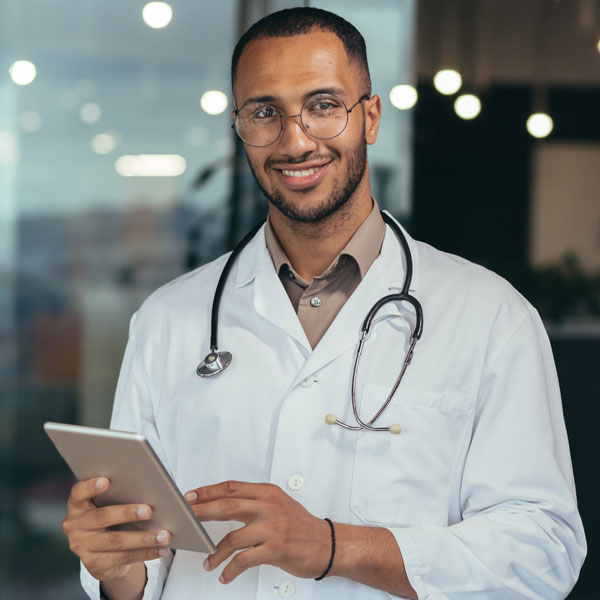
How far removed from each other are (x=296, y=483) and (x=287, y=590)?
0.51 ft

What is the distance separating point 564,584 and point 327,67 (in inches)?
34.7

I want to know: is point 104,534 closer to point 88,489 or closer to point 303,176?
point 88,489

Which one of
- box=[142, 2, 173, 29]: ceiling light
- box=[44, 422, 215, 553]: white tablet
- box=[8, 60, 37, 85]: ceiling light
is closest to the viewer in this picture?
box=[44, 422, 215, 553]: white tablet

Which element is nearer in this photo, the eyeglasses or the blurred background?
the eyeglasses

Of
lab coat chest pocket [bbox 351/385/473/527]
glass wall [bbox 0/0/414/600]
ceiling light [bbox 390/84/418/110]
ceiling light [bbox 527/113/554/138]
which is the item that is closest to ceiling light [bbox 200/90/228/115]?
glass wall [bbox 0/0/414/600]

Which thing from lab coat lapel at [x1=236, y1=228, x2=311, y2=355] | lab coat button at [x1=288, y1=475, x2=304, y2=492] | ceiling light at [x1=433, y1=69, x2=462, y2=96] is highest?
ceiling light at [x1=433, y1=69, x2=462, y2=96]

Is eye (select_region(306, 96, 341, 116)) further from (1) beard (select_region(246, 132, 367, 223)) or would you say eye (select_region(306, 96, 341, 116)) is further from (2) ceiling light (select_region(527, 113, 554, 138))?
(2) ceiling light (select_region(527, 113, 554, 138))

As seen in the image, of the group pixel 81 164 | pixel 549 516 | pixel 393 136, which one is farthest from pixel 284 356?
pixel 81 164

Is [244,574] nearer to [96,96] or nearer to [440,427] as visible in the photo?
[440,427]

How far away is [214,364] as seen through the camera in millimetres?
1354

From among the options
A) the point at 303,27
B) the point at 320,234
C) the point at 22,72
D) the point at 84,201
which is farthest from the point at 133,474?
the point at 22,72

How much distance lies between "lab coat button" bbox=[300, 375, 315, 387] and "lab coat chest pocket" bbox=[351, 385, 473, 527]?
0.29 feet

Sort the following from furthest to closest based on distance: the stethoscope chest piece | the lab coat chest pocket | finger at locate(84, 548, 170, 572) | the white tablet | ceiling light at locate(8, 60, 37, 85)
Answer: ceiling light at locate(8, 60, 37, 85)
the stethoscope chest piece
the lab coat chest pocket
finger at locate(84, 548, 170, 572)
the white tablet

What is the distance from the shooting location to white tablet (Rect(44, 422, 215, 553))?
1016 mm
